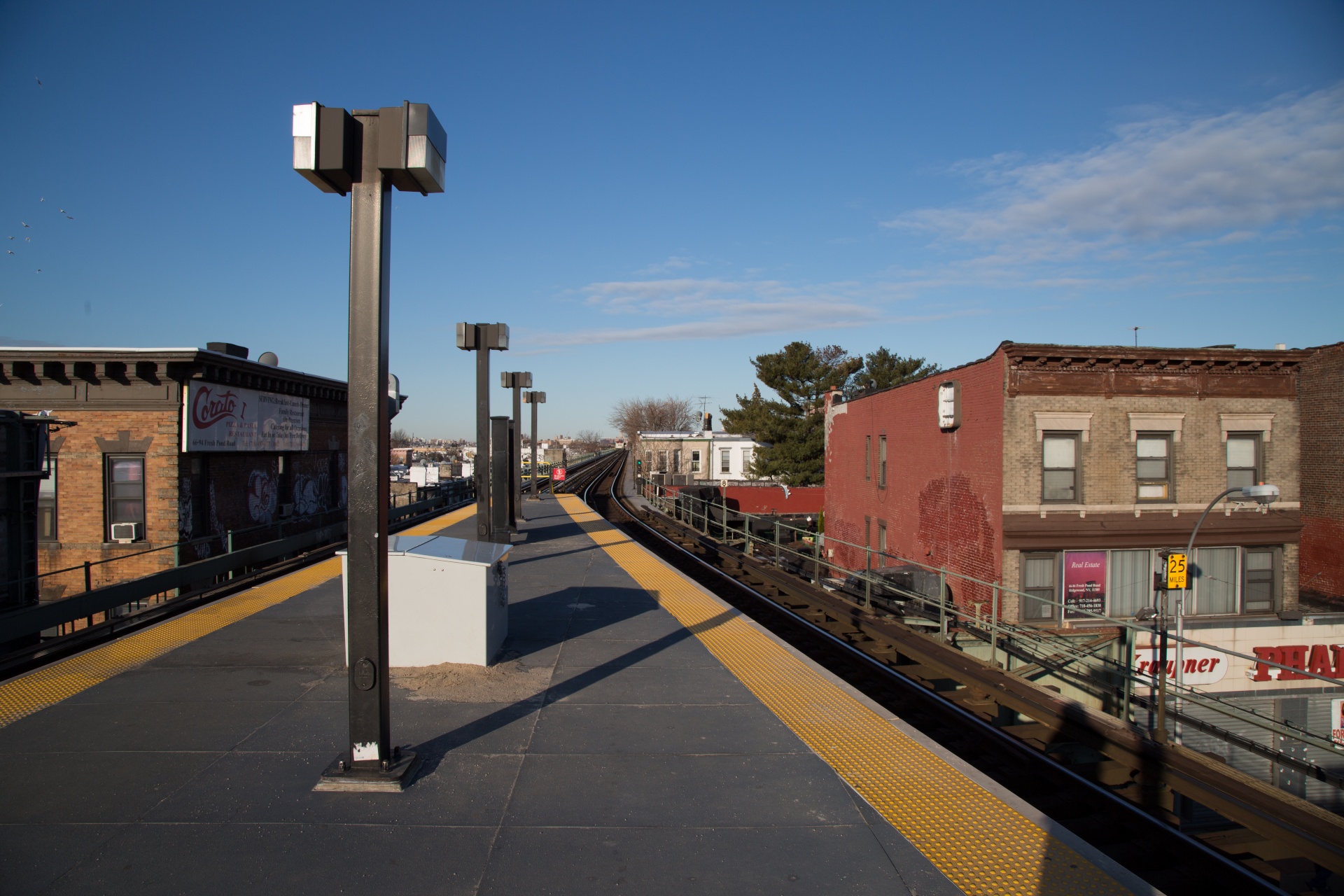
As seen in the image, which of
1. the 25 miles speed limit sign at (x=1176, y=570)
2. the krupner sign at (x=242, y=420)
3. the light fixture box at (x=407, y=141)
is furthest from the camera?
the krupner sign at (x=242, y=420)

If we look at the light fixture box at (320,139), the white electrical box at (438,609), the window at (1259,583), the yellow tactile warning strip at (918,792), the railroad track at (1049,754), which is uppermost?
the light fixture box at (320,139)

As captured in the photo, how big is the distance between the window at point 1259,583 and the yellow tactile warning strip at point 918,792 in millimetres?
17524

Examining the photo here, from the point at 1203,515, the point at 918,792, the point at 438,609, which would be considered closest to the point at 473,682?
the point at 438,609

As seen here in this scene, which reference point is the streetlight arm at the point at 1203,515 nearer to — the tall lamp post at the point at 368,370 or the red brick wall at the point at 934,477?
the red brick wall at the point at 934,477

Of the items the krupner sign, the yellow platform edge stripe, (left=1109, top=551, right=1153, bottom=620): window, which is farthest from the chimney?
(left=1109, top=551, right=1153, bottom=620): window

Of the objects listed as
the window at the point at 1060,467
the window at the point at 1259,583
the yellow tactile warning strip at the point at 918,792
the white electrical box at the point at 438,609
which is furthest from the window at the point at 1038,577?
the white electrical box at the point at 438,609

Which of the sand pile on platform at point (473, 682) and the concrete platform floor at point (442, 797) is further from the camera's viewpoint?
the sand pile on platform at point (473, 682)

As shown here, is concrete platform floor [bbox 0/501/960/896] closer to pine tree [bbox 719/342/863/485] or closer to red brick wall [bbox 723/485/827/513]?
red brick wall [bbox 723/485/827/513]

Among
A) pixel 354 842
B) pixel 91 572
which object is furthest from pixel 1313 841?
pixel 91 572

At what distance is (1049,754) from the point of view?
723cm

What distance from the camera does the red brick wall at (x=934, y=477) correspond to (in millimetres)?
18141

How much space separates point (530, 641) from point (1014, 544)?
13706 mm

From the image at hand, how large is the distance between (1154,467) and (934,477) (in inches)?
205

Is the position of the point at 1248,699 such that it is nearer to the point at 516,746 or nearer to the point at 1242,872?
the point at 1242,872
